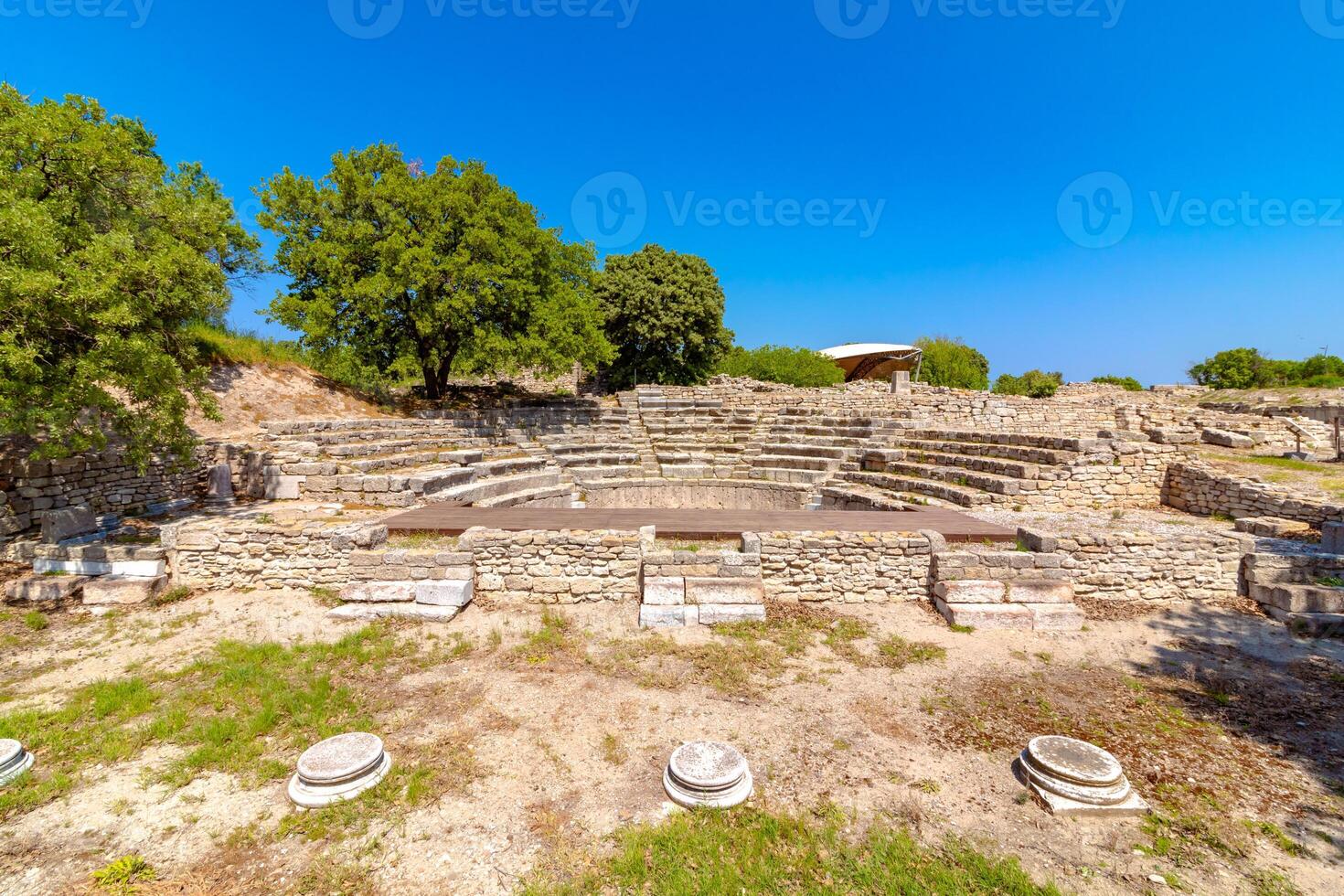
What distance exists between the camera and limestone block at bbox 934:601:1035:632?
7188 mm

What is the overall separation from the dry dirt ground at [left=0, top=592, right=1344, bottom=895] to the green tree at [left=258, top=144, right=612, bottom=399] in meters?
10.2

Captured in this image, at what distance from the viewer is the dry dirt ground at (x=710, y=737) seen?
11.7 ft

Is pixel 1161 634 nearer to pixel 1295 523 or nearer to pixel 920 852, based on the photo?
pixel 1295 523

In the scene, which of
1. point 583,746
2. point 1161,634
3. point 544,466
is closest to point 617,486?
point 544,466

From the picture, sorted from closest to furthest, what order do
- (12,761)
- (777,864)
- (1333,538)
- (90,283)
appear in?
→ (777,864) < (12,761) < (90,283) < (1333,538)

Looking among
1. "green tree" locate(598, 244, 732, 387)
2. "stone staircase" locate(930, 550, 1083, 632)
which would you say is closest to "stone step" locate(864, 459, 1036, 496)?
"stone staircase" locate(930, 550, 1083, 632)

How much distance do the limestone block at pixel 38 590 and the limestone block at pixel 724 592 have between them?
356 inches

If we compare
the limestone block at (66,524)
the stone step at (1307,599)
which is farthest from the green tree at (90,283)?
the stone step at (1307,599)

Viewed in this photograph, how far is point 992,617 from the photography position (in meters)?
7.22

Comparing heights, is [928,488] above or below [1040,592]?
above

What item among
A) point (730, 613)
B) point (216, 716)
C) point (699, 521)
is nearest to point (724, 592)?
point (730, 613)

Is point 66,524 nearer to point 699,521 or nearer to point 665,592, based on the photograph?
point 665,592

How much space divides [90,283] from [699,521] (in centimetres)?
920

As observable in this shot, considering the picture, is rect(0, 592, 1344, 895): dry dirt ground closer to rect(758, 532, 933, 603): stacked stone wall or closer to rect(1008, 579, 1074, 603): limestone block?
rect(758, 532, 933, 603): stacked stone wall
